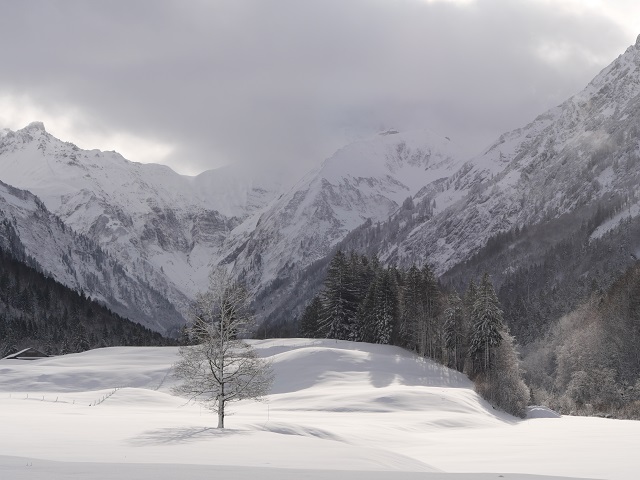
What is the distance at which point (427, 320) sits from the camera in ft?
288

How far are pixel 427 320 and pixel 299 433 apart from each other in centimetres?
5780

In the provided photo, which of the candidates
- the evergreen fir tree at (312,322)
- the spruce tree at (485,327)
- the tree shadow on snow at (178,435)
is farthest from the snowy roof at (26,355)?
the tree shadow on snow at (178,435)

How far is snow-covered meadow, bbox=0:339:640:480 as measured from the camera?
18344 mm

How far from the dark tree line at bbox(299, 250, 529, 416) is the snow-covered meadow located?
15.0ft

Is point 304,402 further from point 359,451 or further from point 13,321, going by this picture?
point 13,321

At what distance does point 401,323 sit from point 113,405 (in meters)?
→ 50.0

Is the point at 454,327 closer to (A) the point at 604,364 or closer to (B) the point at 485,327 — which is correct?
(B) the point at 485,327

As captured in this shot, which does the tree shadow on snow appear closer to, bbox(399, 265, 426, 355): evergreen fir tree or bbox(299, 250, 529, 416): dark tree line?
bbox(299, 250, 529, 416): dark tree line

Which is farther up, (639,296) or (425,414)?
(639,296)

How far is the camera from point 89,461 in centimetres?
1777

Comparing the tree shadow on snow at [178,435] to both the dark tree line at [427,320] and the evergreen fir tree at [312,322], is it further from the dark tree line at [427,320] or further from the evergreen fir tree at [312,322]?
the evergreen fir tree at [312,322]

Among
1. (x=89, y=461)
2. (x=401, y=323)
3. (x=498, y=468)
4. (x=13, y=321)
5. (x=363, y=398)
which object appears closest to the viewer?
(x=89, y=461)

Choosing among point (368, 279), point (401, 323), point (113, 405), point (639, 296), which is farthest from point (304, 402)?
point (639, 296)

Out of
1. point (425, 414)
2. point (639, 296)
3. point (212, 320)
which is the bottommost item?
point (425, 414)
